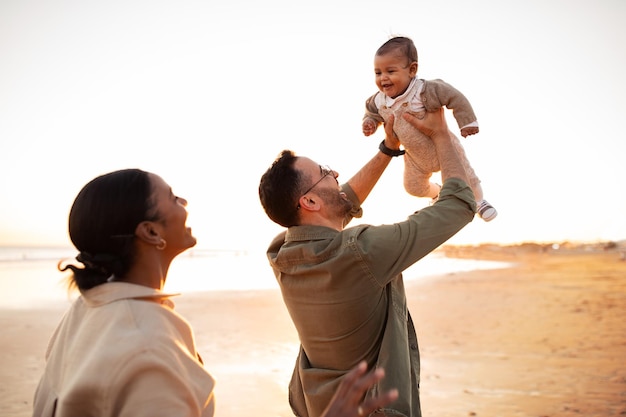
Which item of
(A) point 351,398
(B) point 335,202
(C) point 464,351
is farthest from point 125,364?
(C) point 464,351

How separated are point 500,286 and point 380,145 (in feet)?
59.6

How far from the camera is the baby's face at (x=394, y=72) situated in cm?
331

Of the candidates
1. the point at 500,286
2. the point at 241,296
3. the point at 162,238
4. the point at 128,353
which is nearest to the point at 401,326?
the point at 162,238

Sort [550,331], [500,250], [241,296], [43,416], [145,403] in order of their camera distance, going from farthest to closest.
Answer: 1. [500,250]
2. [241,296]
3. [550,331]
4. [43,416]
5. [145,403]

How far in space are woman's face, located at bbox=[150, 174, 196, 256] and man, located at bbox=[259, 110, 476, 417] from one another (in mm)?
719

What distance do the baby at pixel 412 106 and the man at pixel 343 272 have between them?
311 millimetres

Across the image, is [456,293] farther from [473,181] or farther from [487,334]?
[473,181]

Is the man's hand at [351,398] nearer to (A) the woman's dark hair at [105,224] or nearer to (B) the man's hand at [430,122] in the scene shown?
(A) the woman's dark hair at [105,224]

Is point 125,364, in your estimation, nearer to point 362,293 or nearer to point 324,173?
point 362,293

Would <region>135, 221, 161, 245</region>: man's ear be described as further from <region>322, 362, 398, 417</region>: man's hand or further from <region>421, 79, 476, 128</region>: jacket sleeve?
<region>421, 79, 476, 128</region>: jacket sleeve

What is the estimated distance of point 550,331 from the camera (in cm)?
1124

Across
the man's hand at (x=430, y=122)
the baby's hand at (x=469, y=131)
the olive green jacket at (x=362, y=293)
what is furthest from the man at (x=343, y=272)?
the baby's hand at (x=469, y=131)

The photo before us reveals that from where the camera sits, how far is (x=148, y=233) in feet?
6.41

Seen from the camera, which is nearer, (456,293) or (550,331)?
(550,331)
